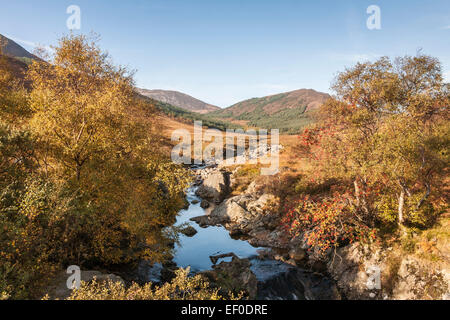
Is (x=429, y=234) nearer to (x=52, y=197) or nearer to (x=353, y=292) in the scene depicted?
(x=353, y=292)

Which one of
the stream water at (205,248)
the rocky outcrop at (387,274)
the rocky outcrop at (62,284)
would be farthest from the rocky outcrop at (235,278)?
the rocky outcrop at (62,284)

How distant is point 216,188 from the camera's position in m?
48.3

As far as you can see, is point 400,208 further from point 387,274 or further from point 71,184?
point 71,184

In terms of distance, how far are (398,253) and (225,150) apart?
267 feet

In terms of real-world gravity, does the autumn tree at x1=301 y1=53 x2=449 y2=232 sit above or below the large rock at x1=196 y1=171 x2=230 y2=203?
above

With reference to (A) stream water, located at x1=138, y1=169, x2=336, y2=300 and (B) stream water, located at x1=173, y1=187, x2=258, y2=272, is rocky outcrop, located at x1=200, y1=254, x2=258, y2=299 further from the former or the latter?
(B) stream water, located at x1=173, y1=187, x2=258, y2=272

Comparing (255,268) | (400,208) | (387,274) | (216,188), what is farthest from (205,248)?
(400,208)

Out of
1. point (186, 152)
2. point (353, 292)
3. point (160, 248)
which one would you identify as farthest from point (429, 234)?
point (186, 152)

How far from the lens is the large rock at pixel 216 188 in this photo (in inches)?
1875

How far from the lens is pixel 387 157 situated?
19078 millimetres

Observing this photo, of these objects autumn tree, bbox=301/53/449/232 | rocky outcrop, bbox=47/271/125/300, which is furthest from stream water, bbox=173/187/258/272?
autumn tree, bbox=301/53/449/232

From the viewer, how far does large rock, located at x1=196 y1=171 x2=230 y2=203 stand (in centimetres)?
4762

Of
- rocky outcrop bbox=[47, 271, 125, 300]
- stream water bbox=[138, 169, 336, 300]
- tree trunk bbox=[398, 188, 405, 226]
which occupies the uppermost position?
tree trunk bbox=[398, 188, 405, 226]

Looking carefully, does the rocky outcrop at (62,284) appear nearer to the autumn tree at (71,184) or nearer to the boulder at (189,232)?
the autumn tree at (71,184)
